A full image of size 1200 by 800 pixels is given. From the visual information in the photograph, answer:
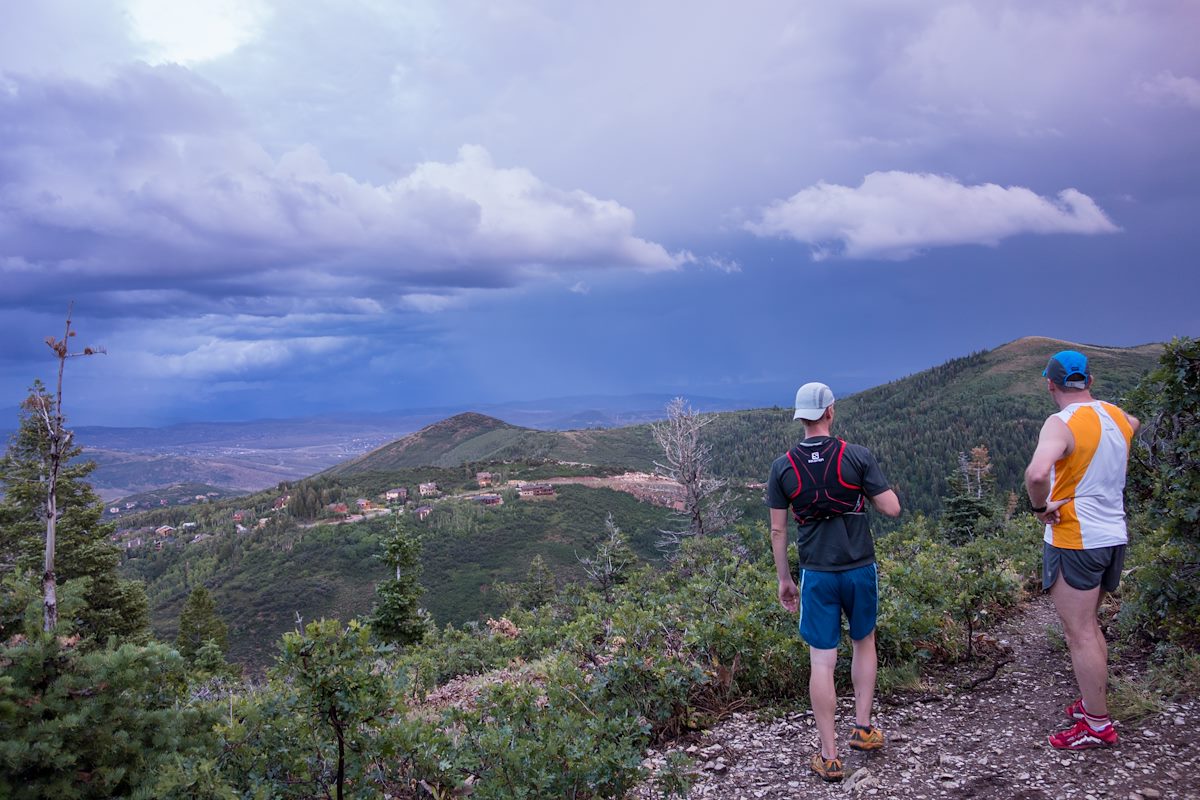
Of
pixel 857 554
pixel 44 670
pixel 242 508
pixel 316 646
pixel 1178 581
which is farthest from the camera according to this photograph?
pixel 242 508

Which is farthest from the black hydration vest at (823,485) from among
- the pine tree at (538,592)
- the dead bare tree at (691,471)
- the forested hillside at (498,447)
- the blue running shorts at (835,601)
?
the forested hillside at (498,447)

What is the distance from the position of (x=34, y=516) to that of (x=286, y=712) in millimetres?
27592

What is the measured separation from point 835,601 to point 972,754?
138 centimetres

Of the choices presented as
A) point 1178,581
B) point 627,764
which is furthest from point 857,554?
point 1178,581

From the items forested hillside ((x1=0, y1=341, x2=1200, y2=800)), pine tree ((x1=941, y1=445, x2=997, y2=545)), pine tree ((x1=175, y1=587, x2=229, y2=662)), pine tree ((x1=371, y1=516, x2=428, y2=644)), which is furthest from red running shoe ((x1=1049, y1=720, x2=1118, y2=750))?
pine tree ((x1=175, y1=587, x2=229, y2=662))

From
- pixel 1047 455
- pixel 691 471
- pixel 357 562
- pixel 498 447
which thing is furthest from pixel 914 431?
pixel 1047 455

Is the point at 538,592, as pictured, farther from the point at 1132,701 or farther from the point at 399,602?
the point at 1132,701

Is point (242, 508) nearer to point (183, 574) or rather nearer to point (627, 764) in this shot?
point (183, 574)

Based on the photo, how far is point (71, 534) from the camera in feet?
73.0

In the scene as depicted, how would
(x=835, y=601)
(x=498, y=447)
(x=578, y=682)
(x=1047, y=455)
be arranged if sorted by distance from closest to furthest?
(x=1047, y=455), (x=835, y=601), (x=578, y=682), (x=498, y=447)

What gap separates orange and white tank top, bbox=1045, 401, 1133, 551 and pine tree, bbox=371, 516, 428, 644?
19.1 meters

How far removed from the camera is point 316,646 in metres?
3.24

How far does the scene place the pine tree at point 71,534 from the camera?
71.6 ft

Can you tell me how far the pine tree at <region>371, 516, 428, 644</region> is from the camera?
20359 millimetres
